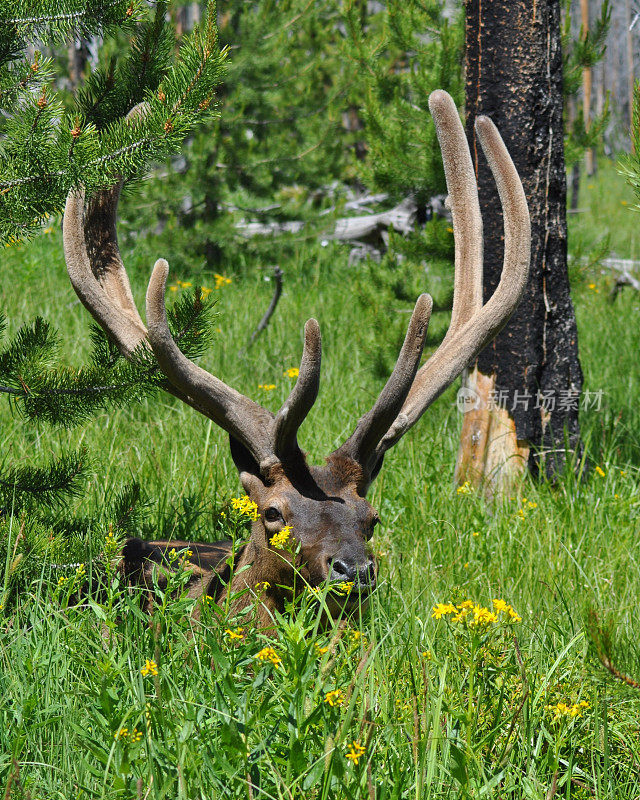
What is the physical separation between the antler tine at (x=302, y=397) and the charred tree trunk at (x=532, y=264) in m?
1.85

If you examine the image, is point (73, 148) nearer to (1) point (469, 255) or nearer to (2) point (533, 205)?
(1) point (469, 255)

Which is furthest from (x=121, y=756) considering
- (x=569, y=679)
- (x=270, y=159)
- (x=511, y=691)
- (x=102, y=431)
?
(x=270, y=159)

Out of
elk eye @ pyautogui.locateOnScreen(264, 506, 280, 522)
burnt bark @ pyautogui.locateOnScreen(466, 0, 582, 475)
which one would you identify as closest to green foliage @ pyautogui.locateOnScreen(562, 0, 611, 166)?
burnt bark @ pyautogui.locateOnScreen(466, 0, 582, 475)

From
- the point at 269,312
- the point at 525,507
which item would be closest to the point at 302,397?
the point at 525,507

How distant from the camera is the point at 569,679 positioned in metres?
2.73

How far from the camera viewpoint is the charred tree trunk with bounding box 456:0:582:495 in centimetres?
462

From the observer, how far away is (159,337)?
9.88ft

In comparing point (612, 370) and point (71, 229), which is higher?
point (71, 229)

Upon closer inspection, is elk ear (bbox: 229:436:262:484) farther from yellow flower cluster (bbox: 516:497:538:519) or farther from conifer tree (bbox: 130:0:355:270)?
conifer tree (bbox: 130:0:355:270)

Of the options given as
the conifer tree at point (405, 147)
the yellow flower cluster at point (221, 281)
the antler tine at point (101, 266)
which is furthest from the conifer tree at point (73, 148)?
the yellow flower cluster at point (221, 281)

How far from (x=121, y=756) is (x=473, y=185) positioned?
2.68m

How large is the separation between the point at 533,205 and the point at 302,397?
90.7 inches

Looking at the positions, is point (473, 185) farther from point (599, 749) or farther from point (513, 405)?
point (599, 749)

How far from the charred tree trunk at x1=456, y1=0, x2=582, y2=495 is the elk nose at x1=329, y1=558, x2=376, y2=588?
1.96 m
